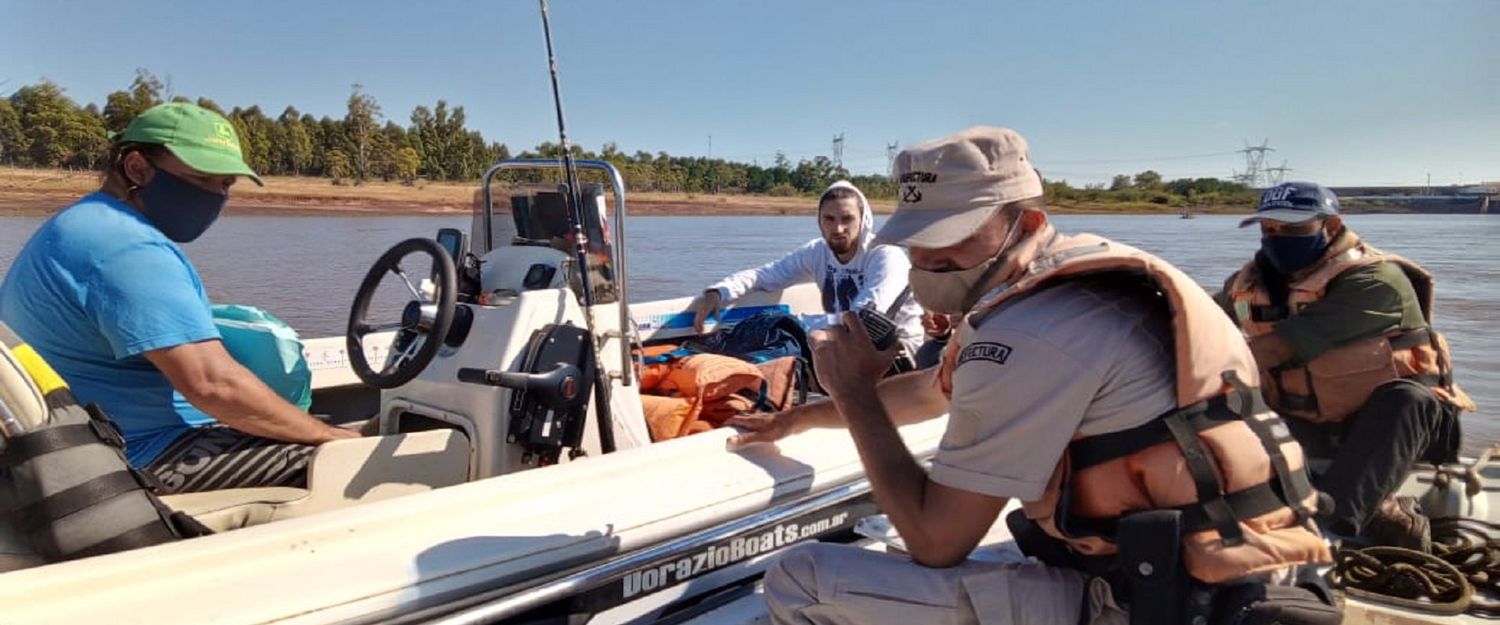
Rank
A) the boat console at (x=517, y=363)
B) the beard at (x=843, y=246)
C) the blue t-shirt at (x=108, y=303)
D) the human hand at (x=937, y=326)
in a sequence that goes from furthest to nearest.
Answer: the beard at (x=843, y=246) < the human hand at (x=937, y=326) < the boat console at (x=517, y=363) < the blue t-shirt at (x=108, y=303)

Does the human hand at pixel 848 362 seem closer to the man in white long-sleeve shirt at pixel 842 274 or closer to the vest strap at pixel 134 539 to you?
the vest strap at pixel 134 539

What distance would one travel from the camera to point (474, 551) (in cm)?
182

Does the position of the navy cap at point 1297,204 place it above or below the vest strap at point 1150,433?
above

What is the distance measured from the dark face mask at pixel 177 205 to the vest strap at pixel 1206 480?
2028 millimetres

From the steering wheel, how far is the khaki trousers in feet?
3.53

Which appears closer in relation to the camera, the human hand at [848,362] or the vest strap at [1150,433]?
the vest strap at [1150,433]

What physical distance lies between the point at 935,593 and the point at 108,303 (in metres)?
1.71

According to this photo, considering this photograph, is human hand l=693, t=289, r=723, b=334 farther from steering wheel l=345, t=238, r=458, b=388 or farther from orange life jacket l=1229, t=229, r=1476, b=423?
orange life jacket l=1229, t=229, r=1476, b=423

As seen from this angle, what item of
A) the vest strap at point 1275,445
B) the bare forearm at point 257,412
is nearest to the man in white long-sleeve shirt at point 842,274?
the bare forearm at point 257,412

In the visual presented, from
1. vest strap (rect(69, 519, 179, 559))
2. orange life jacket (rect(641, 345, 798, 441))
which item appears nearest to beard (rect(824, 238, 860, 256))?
orange life jacket (rect(641, 345, 798, 441))

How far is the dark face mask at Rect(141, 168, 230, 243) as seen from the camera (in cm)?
214

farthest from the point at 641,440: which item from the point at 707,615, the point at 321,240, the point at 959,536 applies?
the point at 321,240

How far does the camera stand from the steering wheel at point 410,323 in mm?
2287

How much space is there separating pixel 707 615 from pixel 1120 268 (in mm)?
1200
